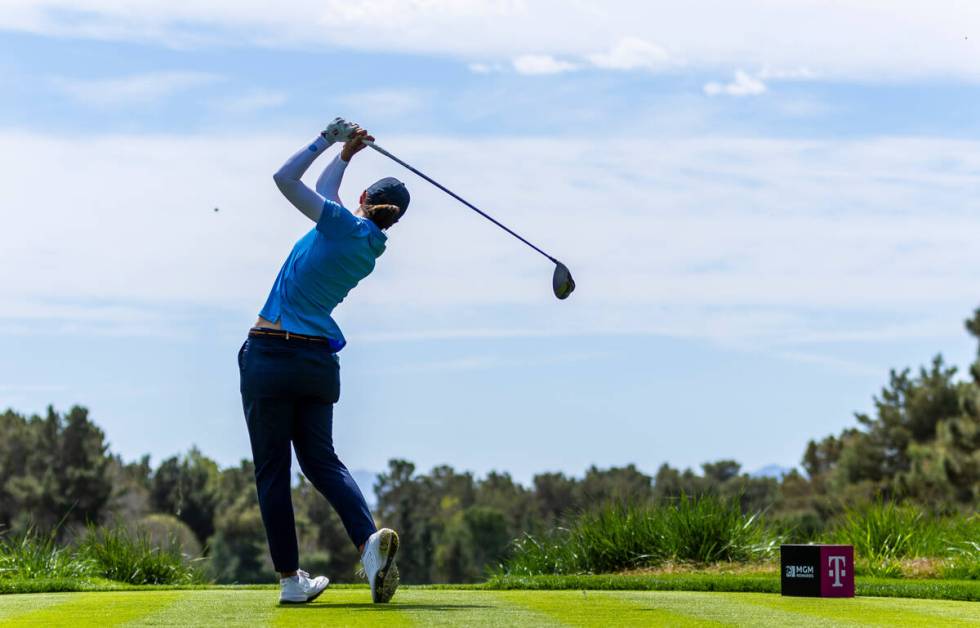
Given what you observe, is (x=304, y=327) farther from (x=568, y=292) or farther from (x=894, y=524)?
(x=894, y=524)

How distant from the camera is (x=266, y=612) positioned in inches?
316

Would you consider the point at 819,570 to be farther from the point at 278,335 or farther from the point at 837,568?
the point at 278,335

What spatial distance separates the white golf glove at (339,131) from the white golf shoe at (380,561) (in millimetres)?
2240

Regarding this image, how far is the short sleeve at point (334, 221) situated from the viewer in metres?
8.60

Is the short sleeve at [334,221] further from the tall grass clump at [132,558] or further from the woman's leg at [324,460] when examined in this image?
the tall grass clump at [132,558]

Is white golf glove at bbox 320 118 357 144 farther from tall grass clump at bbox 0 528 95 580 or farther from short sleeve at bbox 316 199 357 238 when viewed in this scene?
tall grass clump at bbox 0 528 95 580

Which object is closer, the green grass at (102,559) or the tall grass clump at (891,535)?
the green grass at (102,559)

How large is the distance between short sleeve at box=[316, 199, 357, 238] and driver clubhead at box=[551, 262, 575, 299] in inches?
68.0

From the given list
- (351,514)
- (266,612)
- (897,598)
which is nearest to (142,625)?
(266,612)

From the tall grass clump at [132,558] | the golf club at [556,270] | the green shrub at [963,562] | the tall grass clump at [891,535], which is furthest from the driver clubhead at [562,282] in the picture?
the tall grass clump at [132,558]

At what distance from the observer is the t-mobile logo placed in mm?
9289

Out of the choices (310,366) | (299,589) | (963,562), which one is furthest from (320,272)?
(963,562)

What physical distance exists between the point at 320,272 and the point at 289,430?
3.04ft

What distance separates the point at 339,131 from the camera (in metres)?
8.88
